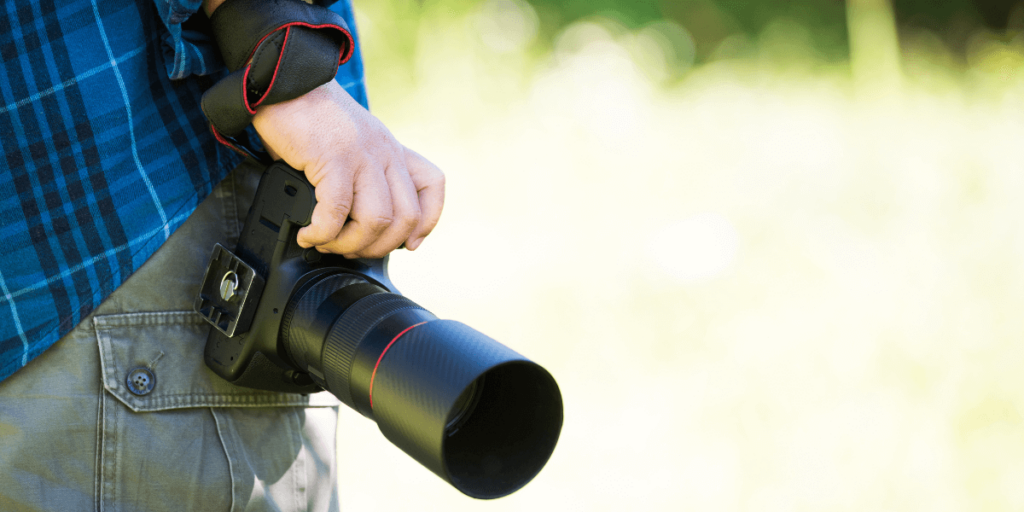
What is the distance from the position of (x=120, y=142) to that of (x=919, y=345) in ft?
8.31

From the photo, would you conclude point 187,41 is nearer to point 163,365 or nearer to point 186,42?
point 186,42

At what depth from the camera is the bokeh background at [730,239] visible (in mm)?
2154

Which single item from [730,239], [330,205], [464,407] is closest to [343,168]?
[330,205]

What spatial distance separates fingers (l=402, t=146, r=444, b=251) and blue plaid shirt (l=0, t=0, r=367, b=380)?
0.70ft

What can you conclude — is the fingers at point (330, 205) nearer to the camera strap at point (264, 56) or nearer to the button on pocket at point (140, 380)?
the camera strap at point (264, 56)

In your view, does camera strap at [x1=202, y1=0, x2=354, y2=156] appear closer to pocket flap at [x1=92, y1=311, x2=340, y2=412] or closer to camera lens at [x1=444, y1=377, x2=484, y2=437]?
pocket flap at [x1=92, y1=311, x2=340, y2=412]

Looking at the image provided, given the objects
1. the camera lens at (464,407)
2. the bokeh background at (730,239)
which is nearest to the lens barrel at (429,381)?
the camera lens at (464,407)

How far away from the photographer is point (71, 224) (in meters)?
0.68

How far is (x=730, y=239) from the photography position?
2908 millimetres

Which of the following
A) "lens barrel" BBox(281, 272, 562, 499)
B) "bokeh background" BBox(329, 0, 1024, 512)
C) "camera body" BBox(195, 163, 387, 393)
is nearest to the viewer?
"lens barrel" BBox(281, 272, 562, 499)

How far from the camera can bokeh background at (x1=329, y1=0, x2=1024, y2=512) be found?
2.15 m

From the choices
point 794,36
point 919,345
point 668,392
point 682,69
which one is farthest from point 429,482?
point 794,36

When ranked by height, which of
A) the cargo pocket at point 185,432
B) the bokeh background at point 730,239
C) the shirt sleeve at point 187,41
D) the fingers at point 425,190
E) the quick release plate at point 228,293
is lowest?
the bokeh background at point 730,239

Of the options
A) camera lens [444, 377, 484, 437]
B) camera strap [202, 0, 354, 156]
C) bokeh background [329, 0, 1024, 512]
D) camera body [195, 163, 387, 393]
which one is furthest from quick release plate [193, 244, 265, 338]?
bokeh background [329, 0, 1024, 512]
